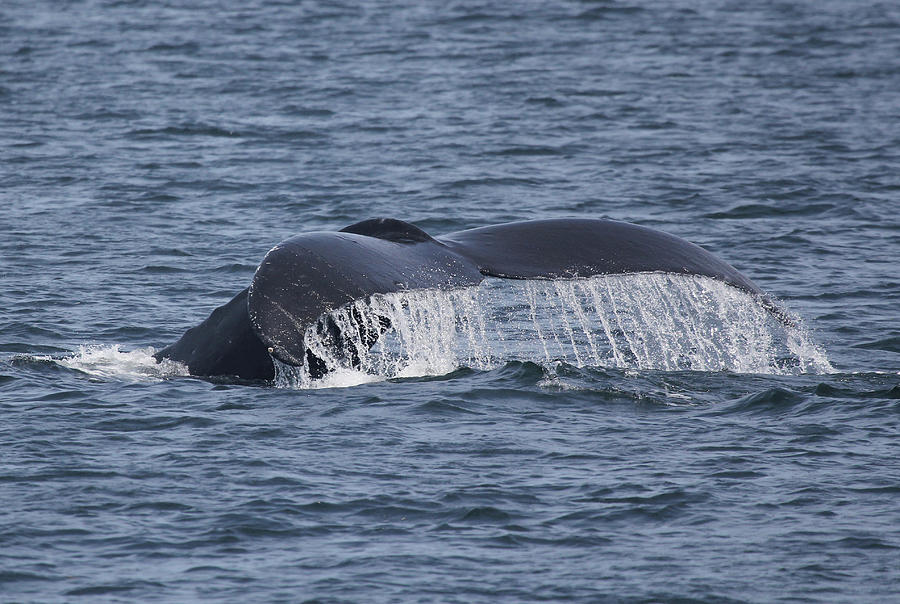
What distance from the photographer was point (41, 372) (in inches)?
420

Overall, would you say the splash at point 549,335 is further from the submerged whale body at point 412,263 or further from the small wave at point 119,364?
the small wave at point 119,364

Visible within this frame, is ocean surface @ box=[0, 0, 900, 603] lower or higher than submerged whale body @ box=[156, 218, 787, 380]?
lower

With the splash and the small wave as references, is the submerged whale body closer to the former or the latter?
the splash

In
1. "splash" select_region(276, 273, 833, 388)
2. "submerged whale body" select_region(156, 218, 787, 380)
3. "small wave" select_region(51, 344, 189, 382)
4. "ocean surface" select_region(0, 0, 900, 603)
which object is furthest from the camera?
"small wave" select_region(51, 344, 189, 382)

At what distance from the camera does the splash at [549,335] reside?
843 centimetres

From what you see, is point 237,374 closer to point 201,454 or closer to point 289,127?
point 201,454

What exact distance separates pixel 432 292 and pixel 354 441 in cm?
152

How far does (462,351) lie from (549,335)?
113 centimetres

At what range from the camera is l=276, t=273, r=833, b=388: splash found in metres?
8.43

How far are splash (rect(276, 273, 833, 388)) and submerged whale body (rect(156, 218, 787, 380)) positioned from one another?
78 millimetres

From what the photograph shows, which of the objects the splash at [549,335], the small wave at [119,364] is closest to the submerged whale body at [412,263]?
the splash at [549,335]

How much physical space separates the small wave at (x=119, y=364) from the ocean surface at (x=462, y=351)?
0.05 metres

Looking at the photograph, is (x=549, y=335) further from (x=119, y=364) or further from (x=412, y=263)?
(x=412, y=263)

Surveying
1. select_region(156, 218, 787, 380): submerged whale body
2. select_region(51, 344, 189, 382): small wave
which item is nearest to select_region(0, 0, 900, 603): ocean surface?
select_region(51, 344, 189, 382): small wave
